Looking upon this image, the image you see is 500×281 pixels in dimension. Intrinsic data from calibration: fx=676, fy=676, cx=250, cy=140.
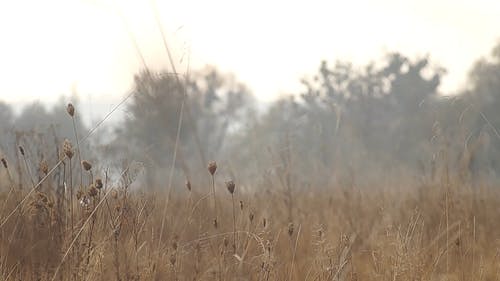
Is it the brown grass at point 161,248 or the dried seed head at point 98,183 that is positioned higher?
the dried seed head at point 98,183

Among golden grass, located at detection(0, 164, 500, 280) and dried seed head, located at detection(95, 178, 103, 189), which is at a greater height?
dried seed head, located at detection(95, 178, 103, 189)

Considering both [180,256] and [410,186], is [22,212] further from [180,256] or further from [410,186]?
[410,186]

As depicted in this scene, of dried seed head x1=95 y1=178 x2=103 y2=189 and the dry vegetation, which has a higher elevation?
dried seed head x1=95 y1=178 x2=103 y2=189

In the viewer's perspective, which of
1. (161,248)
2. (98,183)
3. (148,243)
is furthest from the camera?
(161,248)

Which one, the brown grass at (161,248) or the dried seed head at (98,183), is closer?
the dried seed head at (98,183)

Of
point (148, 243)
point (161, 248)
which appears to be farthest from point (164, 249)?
point (148, 243)

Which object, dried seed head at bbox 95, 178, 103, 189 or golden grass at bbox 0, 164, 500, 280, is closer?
dried seed head at bbox 95, 178, 103, 189

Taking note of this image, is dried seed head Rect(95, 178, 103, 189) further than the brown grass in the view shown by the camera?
No

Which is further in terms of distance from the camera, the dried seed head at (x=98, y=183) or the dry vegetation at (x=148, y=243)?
the dry vegetation at (x=148, y=243)

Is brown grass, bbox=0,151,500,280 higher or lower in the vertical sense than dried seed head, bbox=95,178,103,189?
lower

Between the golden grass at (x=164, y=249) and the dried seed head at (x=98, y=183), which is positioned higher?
the dried seed head at (x=98, y=183)

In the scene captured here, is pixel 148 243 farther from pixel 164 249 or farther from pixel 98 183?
pixel 98 183

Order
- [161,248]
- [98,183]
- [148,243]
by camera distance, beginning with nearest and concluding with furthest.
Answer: [98,183] < [148,243] < [161,248]

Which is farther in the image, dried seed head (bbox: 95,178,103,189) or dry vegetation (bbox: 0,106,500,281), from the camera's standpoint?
dry vegetation (bbox: 0,106,500,281)
